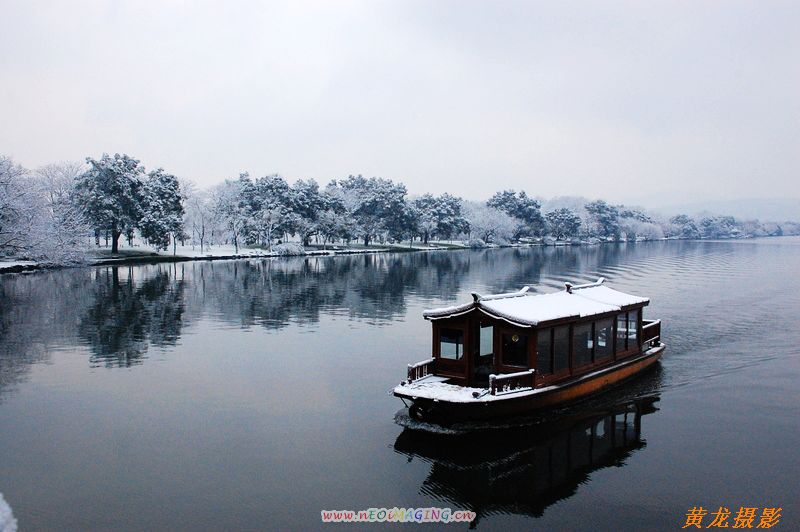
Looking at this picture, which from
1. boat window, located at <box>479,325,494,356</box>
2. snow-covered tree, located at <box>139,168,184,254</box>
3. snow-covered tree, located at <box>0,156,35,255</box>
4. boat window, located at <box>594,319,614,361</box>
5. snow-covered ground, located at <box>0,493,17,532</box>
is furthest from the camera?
snow-covered tree, located at <box>139,168,184,254</box>

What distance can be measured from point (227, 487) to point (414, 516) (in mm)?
4359

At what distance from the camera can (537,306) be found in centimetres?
1938

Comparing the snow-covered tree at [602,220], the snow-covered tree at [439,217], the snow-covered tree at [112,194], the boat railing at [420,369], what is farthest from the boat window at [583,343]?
the snow-covered tree at [602,220]

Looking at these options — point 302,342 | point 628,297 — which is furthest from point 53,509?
A: point 628,297

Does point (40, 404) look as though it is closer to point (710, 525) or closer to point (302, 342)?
point (302, 342)

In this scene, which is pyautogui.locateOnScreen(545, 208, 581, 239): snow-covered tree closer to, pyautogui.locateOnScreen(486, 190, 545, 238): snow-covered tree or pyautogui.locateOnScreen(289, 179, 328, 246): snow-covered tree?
pyautogui.locateOnScreen(486, 190, 545, 238): snow-covered tree

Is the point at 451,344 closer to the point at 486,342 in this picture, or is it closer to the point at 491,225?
the point at 486,342

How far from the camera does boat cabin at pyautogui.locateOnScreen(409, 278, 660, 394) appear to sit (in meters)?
17.9

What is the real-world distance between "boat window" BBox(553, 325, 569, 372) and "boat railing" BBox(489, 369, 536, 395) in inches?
53.5

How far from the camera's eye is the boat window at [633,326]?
2339 centimetres

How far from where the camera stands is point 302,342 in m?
29.2

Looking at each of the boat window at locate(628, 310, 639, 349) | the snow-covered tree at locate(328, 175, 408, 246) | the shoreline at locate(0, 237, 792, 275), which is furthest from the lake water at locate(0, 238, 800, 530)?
the snow-covered tree at locate(328, 175, 408, 246)

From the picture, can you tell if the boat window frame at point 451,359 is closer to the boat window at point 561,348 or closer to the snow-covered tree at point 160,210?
the boat window at point 561,348

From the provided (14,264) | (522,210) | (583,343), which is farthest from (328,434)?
(522,210)
